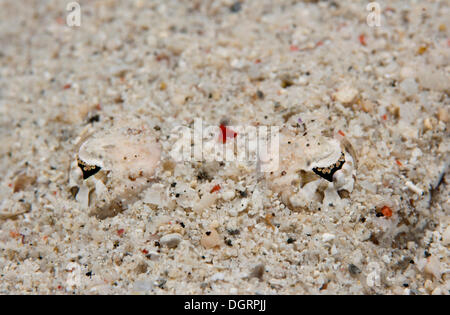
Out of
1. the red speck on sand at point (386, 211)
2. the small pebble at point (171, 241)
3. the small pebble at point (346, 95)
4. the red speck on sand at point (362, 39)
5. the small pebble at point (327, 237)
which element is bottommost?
the small pebble at point (171, 241)

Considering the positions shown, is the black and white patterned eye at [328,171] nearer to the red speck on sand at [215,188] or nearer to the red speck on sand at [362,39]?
the red speck on sand at [215,188]

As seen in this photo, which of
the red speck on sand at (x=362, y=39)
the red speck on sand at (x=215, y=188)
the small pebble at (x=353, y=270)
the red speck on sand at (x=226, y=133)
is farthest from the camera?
the red speck on sand at (x=362, y=39)

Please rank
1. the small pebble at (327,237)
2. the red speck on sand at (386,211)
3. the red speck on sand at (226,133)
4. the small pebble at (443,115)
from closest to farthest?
the small pebble at (327,237) → the red speck on sand at (386,211) → the red speck on sand at (226,133) → the small pebble at (443,115)

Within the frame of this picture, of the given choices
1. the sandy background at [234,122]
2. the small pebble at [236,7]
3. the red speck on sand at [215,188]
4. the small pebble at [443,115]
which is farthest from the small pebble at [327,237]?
the small pebble at [236,7]

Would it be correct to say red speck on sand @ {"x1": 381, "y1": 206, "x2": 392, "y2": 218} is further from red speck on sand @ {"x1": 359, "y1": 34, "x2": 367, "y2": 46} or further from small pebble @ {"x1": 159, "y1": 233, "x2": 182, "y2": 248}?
red speck on sand @ {"x1": 359, "y1": 34, "x2": 367, "y2": 46}

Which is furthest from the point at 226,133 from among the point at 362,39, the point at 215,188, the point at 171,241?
the point at 362,39

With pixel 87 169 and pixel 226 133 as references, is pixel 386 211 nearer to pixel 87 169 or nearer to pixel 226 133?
pixel 226 133
